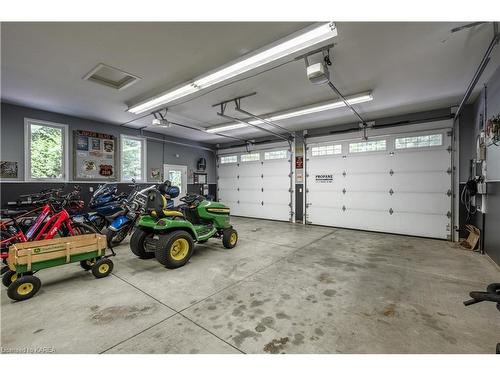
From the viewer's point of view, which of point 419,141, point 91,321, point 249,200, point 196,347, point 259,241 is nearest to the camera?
point 196,347

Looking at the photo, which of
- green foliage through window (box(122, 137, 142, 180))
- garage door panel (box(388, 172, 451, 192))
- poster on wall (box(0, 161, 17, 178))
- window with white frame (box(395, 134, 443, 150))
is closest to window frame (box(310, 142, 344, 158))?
window with white frame (box(395, 134, 443, 150))

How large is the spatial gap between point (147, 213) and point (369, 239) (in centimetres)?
471

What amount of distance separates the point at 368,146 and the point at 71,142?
7.52 m

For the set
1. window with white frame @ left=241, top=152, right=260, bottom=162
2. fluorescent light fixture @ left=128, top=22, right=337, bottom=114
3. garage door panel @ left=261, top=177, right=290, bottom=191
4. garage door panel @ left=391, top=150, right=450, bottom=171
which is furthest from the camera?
window with white frame @ left=241, top=152, right=260, bottom=162

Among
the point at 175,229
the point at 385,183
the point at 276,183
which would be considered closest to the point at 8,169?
the point at 175,229

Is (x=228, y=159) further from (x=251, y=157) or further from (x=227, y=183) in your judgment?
(x=251, y=157)

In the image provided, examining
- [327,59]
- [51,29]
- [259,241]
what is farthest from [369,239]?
[51,29]

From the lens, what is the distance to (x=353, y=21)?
233 centimetres

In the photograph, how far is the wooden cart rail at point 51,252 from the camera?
92.7 inches

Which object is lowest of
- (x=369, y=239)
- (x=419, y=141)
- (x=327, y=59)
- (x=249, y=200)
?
(x=369, y=239)

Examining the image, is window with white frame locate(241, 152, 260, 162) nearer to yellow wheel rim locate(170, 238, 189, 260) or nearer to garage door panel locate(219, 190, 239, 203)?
garage door panel locate(219, 190, 239, 203)

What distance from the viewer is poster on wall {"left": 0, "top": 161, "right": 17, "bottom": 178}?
14.8 ft

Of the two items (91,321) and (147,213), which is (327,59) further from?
(91,321)

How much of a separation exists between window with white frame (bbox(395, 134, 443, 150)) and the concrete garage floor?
2.63 m
